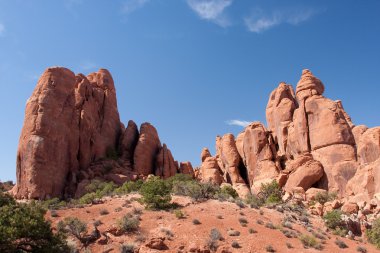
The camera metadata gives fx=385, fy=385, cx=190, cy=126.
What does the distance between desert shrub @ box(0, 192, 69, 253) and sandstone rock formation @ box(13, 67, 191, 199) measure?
2790cm

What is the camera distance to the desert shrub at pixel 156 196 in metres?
31.5

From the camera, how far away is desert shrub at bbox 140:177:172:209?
31.5 m

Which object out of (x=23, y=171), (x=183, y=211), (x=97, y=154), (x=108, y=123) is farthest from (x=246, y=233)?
(x=108, y=123)

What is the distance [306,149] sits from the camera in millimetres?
52562

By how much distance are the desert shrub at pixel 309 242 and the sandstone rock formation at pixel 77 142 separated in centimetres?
3067

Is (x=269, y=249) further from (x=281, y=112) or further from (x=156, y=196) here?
(x=281, y=112)

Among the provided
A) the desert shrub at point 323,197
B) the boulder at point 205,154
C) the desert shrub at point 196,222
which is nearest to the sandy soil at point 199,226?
the desert shrub at point 196,222

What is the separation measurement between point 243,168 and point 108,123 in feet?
76.8

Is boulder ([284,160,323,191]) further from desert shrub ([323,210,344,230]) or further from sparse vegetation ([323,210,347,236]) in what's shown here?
desert shrub ([323,210,344,230])

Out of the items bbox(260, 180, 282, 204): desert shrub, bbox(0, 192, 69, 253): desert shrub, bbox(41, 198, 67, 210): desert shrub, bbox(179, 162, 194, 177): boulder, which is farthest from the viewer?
bbox(179, 162, 194, 177): boulder

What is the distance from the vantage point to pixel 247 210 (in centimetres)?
3272

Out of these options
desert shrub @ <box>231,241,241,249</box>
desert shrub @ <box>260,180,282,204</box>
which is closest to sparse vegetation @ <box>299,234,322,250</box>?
desert shrub @ <box>231,241,241,249</box>

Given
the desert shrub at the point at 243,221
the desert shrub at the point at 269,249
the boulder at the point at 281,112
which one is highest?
the boulder at the point at 281,112

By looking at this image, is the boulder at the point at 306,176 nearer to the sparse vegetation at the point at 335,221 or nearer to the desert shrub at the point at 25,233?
the sparse vegetation at the point at 335,221
